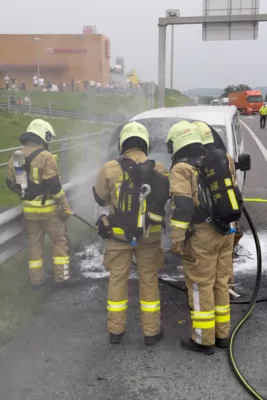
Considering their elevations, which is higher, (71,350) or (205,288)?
(205,288)

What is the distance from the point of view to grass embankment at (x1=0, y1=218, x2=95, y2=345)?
3889 millimetres

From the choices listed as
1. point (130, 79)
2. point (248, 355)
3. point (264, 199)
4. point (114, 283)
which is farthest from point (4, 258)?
point (130, 79)

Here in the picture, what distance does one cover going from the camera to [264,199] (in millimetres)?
9078

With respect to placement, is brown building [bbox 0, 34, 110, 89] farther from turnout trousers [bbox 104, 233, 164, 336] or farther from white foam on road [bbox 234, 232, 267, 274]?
turnout trousers [bbox 104, 233, 164, 336]

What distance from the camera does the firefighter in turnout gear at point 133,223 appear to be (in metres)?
3.61

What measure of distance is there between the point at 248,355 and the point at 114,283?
3.72ft

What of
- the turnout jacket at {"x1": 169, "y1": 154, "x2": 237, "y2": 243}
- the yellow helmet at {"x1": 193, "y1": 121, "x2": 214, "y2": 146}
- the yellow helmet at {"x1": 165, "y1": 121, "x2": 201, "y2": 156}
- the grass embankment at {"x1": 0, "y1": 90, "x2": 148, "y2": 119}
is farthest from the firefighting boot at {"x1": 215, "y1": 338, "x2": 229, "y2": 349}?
the grass embankment at {"x1": 0, "y1": 90, "x2": 148, "y2": 119}

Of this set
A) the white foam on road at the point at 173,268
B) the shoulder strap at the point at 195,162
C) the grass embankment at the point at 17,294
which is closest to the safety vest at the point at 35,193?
the grass embankment at the point at 17,294

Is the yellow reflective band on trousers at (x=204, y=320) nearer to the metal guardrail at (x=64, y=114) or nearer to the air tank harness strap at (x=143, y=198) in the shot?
the air tank harness strap at (x=143, y=198)

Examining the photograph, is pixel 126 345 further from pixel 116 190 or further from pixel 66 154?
pixel 66 154

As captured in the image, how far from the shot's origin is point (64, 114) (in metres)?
19.8

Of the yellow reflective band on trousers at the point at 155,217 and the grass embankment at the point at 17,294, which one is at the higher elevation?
the yellow reflective band on trousers at the point at 155,217

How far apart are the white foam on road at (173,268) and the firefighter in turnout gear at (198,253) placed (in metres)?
1.31

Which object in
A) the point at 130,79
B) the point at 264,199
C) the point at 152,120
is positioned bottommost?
the point at 264,199
